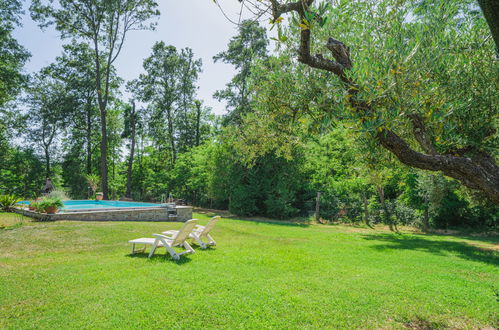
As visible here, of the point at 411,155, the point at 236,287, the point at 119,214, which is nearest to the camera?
the point at 411,155

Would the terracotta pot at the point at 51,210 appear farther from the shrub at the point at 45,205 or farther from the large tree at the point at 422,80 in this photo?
the large tree at the point at 422,80

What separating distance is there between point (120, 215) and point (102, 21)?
59.2ft

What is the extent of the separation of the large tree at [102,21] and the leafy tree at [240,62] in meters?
7.52

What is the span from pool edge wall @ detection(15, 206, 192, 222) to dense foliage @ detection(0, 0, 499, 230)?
469cm

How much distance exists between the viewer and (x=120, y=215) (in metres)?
13.4

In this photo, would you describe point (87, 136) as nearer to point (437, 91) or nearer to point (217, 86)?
point (217, 86)

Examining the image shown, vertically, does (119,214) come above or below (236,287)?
above

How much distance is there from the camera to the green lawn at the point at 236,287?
412 cm

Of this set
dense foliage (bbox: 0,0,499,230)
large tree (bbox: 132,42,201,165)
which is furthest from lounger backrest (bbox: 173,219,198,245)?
Result: large tree (bbox: 132,42,201,165)

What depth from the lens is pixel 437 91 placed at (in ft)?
14.5

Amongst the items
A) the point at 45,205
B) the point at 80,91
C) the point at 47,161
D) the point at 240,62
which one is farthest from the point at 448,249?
the point at 47,161

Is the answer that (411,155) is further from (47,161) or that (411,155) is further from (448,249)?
(47,161)

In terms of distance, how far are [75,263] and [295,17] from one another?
6.75 m

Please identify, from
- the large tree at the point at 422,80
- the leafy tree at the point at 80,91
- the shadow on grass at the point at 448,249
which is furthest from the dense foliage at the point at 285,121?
the shadow on grass at the point at 448,249
